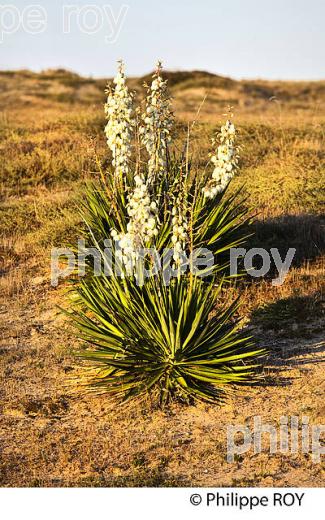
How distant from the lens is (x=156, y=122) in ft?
24.2

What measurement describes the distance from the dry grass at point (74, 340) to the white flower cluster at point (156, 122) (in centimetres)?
56

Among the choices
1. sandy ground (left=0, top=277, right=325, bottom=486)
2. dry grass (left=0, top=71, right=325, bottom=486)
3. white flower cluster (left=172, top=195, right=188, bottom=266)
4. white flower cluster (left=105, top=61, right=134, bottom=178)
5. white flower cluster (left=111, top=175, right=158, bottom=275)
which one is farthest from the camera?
white flower cluster (left=105, top=61, right=134, bottom=178)

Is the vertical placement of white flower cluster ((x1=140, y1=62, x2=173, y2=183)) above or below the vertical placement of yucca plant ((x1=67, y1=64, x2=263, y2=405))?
above

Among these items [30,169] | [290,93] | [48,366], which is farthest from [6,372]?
[290,93]

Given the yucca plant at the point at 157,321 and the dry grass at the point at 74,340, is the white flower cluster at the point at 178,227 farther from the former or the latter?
the dry grass at the point at 74,340

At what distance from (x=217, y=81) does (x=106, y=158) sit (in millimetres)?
27331

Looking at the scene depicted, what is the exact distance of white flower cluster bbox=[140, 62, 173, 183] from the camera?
24.0 feet

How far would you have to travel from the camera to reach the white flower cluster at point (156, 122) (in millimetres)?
7309

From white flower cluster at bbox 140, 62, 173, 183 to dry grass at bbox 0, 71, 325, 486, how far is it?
0.56 metres

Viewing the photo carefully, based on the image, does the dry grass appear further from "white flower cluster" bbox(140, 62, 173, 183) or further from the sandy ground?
"white flower cluster" bbox(140, 62, 173, 183)

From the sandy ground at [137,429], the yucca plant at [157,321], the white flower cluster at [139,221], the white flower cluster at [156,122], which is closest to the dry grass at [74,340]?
the sandy ground at [137,429]

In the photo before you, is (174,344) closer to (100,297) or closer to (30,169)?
(100,297)

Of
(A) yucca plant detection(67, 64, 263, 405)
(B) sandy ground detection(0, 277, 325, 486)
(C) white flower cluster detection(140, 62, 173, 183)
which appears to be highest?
(C) white flower cluster detection(140, 62, 173, 183)

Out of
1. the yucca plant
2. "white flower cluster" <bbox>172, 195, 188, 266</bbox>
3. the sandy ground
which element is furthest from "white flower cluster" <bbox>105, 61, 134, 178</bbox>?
the sandy ground
